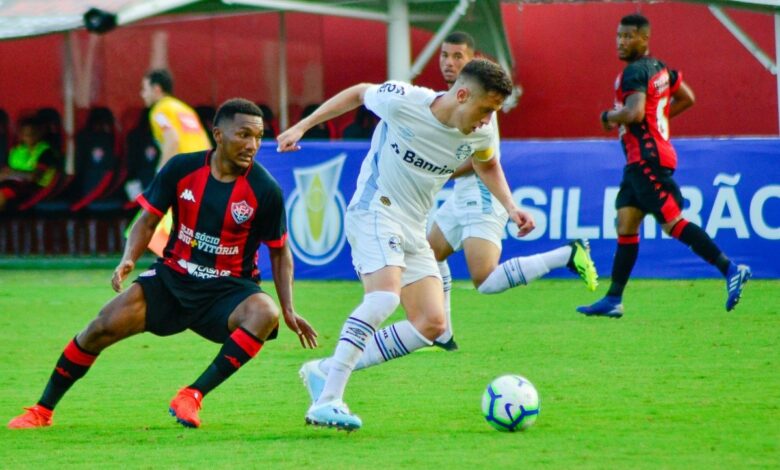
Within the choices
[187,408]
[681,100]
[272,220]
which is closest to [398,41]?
[681,100]

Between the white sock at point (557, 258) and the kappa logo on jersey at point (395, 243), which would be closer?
the kappa logo on jersey at point (395, 243)

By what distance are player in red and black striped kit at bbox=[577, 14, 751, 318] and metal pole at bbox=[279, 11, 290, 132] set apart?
31.2 ft

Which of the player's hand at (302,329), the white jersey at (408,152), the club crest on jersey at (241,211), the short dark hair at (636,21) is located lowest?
the player's hand at (302,329)

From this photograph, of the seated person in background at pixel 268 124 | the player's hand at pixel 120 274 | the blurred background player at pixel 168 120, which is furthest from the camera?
the seated person in background at pixel 268 124

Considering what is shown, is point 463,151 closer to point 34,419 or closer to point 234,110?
point 234,110

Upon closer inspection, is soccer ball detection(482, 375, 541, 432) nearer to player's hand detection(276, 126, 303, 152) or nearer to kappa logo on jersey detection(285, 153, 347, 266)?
player's hand detection(276, 126, 303, 152)

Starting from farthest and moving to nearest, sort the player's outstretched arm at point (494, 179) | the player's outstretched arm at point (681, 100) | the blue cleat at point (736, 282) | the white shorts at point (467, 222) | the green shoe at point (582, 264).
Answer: the player's outstretched arm at point (681, 100)
the blue cleat at point (736, 282)
the green shoe at point (582, 264)
the white shorts at point (467, 222)
the player's outstretched arm at point (494, 179)

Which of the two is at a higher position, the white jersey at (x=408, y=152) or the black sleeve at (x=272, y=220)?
the white jersey at (x=408, y=152)

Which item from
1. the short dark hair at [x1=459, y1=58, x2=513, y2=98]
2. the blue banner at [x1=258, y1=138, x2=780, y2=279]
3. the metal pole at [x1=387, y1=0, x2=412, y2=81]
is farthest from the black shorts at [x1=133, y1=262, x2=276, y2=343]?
the metal pole at [x1=387, y1=0, x2=412, y2=81]

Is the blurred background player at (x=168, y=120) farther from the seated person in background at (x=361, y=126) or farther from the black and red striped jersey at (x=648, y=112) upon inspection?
the seated person in background at (x=361, y=126)

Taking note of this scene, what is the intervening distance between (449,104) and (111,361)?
12.6 feet

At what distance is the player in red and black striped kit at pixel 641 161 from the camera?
11.3 metres

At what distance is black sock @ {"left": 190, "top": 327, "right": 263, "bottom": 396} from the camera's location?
724 centimetres

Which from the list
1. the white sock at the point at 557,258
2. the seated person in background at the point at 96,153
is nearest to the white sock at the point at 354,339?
the white sock at the point at 557,258
